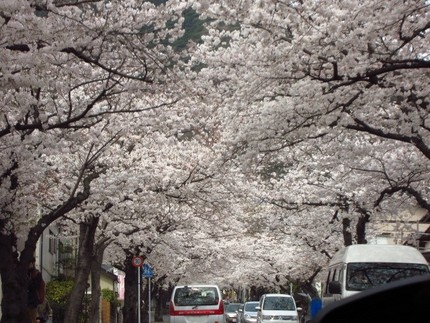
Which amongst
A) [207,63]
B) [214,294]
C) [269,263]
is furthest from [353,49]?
[269,263]

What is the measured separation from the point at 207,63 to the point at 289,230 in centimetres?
2236

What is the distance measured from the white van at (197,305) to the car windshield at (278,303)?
6.45 metres

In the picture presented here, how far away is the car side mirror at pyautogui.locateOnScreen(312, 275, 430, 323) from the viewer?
7.47ft

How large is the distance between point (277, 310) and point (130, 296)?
706 centimetres

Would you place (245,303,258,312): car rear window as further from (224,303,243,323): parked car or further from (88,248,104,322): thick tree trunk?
(88,248,104,322): thick tree trunk

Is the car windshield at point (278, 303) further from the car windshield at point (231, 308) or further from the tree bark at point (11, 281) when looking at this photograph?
the car windshield at point (231, 308)

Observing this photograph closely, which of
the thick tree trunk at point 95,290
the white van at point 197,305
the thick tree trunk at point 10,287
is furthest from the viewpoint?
the thick tree trunk at point 95,290

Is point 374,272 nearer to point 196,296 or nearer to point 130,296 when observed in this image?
point 196,296

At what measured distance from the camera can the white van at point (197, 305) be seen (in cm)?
2439

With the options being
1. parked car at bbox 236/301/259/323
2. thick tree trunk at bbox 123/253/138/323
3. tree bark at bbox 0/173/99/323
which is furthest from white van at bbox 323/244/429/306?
parked car at bbox 236/301/259/323

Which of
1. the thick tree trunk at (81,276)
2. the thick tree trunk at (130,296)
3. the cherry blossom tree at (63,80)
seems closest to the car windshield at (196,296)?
the thick tree trunk at (81,276)

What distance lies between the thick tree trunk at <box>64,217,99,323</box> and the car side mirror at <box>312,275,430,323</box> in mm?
20625

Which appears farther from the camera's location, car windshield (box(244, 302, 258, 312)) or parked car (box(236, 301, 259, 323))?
car windshield (box(244, 302, 258, 312))

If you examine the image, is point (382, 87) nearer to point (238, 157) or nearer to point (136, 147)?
point (238, 157)
